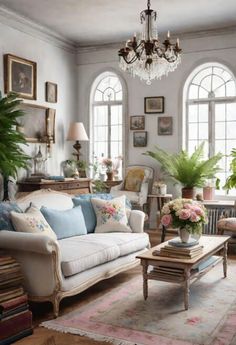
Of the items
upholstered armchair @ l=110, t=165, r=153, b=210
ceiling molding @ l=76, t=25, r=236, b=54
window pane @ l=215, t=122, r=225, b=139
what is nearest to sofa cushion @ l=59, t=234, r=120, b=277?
upholstered armchair @ l=110, t=165, r=153, b=210

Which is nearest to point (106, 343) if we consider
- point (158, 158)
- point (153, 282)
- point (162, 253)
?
point (162, 253)

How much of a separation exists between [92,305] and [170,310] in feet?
2.12

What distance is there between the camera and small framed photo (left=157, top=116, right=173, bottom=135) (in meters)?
7.25

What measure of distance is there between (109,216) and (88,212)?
24cm

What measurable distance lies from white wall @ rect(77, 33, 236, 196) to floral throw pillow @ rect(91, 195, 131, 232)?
253 cm

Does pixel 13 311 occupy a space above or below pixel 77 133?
below

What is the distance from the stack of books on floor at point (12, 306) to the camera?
2.98m

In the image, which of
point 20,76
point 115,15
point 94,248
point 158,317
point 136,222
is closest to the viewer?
point 158,317

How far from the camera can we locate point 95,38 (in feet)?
24.4

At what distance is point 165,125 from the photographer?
7.28m

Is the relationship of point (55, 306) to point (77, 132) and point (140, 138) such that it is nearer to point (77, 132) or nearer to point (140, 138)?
point (77, 132)

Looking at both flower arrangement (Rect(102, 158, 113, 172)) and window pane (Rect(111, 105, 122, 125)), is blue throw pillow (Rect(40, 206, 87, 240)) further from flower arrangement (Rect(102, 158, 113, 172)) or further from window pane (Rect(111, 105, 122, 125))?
window pane (Rect(111, 105, 122, 125))

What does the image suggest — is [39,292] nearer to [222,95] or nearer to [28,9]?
[28,9]

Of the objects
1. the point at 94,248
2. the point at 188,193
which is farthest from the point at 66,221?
the point at 188,193
